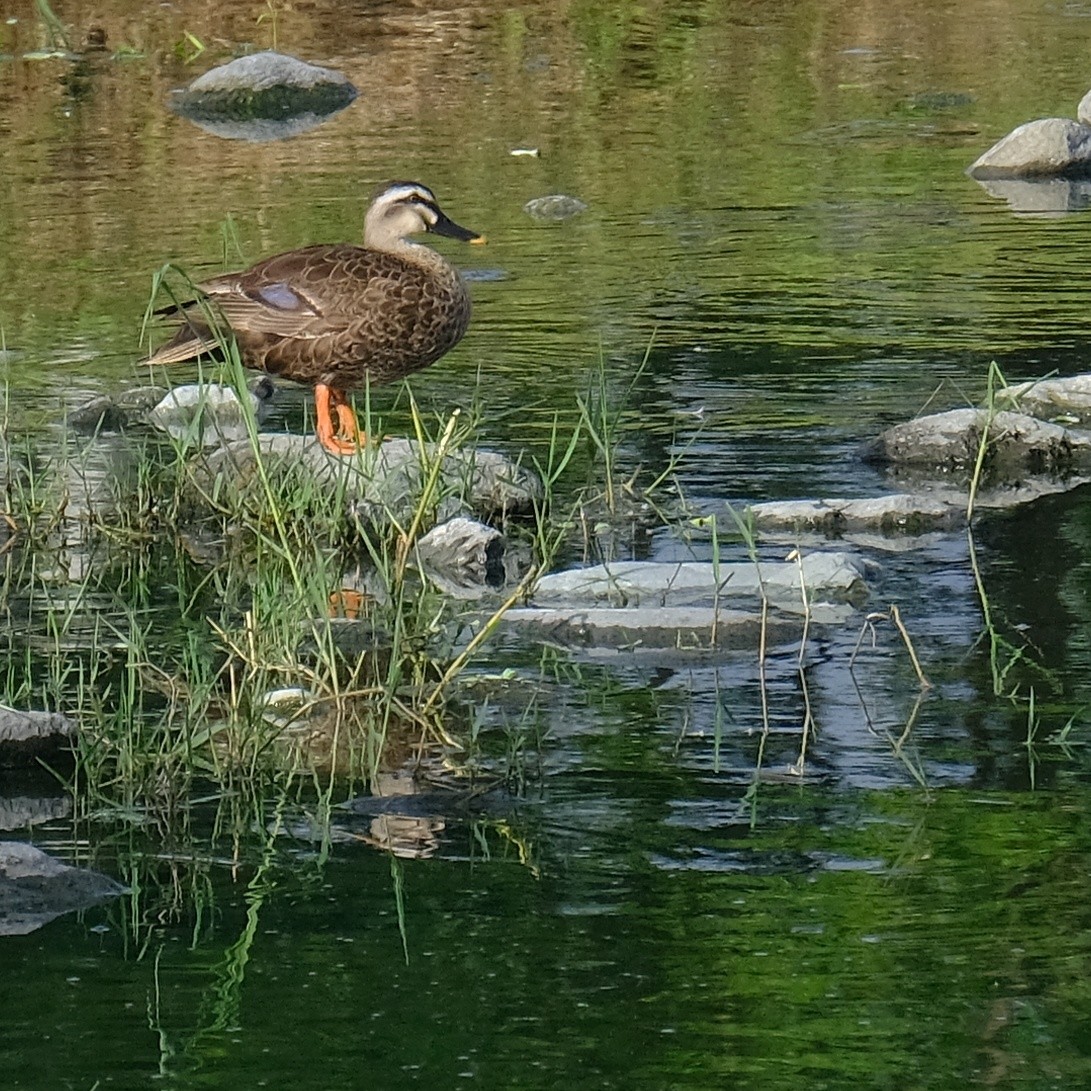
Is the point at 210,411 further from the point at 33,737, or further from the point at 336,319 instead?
the point at 33,737

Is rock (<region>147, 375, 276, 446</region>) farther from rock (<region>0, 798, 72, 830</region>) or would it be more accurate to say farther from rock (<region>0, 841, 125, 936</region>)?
rock (<region>0, 841, 125, 936</region>)

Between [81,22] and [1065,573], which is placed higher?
[1065,573]

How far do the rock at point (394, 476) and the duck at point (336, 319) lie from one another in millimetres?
396

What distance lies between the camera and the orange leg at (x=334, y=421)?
7.37 meters

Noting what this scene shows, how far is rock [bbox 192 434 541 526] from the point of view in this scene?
6.61m

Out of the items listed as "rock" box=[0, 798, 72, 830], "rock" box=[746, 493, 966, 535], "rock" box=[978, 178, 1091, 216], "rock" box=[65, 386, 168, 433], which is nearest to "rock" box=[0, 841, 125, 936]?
"rock" box=[0, 798, 72, 830]

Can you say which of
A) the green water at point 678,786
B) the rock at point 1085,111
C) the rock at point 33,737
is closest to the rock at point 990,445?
the green water at point 678,786

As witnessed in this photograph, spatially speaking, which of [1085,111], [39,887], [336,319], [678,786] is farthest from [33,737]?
[1085,111]

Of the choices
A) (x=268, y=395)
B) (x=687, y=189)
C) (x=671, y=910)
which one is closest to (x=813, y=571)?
(x=671, y=910)

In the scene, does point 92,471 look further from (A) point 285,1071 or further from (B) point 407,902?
(A) point 285,1071

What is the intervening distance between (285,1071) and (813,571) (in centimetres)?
267

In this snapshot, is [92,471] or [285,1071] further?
[92,471]

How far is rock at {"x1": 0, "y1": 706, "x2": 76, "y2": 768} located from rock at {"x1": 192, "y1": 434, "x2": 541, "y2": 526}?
5.20 feet

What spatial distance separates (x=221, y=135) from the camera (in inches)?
570
